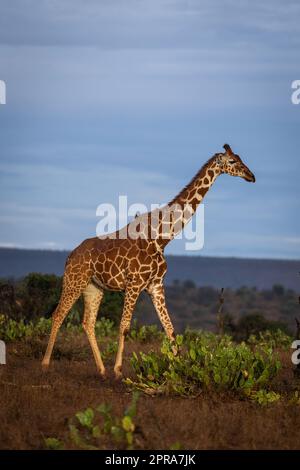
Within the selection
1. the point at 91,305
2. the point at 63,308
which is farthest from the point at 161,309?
the point at 63,308

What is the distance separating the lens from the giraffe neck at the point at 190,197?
15.5 m

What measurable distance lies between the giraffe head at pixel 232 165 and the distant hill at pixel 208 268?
97.2 m

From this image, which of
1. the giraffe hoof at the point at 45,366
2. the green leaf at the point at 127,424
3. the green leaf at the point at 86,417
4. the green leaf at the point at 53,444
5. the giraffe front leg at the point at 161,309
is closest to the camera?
the green leaf at the point at 127,424

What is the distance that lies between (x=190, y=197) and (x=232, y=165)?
0.86 metres

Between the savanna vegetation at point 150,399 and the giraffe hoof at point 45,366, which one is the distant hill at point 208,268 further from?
the giraffe hoof at point 45,366

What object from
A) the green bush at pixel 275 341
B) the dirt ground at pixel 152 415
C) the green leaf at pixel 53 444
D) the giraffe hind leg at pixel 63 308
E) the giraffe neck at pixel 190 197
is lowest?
the green leaf at pixel 53 444

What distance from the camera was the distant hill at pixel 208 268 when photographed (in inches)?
4685

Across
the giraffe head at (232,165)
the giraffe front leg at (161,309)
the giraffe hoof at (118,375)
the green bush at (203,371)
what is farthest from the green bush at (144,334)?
the green bush at (203,371)

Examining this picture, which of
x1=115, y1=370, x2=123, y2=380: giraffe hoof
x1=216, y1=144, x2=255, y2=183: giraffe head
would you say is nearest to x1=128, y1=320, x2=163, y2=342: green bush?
x1=115, y1=370, x2=123, y2=380: giraffe hoof

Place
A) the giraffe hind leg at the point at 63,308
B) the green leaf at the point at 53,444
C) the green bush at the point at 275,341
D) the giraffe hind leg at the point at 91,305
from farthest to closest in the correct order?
the green bush at the point at 275,341
the giraffe hind leg at the point at 91,305
the giraffe hind leg at the point at 63,308
the green leaf at the point at 53,444

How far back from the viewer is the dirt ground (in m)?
10.3

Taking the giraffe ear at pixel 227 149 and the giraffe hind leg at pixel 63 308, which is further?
the giraffe hind leg at pixel 63 308

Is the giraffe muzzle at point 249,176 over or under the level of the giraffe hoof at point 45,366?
over
